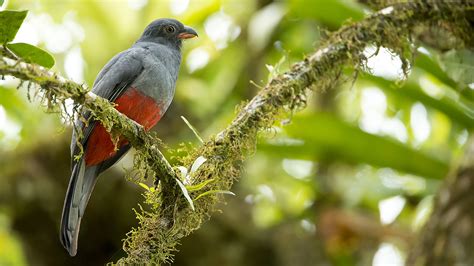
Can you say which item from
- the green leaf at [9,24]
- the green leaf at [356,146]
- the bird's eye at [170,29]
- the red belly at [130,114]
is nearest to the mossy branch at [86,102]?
the green leaf at [9,24]

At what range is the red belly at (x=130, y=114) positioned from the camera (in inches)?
148

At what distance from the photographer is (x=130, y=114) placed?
377 centimetres

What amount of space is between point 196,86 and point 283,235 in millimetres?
1493

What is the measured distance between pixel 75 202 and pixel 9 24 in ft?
4.66

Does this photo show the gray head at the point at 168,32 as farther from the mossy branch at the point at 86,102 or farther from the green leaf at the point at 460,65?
the mossy branch at the point at 86,102

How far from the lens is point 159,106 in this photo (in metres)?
3.80

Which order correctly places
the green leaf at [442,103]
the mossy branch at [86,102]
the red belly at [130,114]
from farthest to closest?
1. the green leaf at [442,103]
2. the red belly at [130,114]
3. the mossy branch at [86,102]

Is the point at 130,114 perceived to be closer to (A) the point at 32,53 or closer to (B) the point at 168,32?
(B) the point at 168,32

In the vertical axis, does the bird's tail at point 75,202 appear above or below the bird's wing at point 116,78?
below

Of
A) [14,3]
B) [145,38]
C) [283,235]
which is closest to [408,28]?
[145,38]

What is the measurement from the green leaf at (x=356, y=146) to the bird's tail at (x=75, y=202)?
148 cm

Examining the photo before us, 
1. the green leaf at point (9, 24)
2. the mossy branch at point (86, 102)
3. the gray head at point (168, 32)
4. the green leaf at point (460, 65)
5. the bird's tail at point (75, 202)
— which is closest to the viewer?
the mossy branch at point (86, 102)

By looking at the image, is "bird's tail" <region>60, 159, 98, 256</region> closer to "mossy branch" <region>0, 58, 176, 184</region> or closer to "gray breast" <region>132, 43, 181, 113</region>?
"gray breast" <region>132, 43, 181, 113</region>

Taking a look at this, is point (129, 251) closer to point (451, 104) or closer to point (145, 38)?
point (145, 38)
